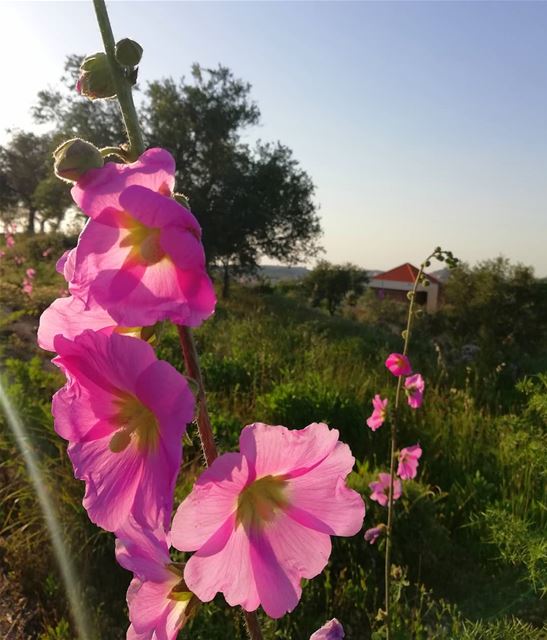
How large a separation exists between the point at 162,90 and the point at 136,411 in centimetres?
1835

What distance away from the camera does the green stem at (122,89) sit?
0.74m

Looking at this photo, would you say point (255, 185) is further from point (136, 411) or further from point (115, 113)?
point (136, 411)

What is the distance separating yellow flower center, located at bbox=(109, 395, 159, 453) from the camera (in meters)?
0.70

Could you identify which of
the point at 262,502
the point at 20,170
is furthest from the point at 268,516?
the point at 20,170

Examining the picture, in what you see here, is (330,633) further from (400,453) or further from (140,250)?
(400,453)

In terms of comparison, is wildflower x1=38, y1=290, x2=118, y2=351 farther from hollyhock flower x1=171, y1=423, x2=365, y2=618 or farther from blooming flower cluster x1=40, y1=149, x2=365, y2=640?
hollyhock flower x1=171, y1=423, x2=365, y2=618

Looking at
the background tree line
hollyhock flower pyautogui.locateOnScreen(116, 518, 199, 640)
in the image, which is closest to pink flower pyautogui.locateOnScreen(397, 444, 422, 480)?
hollyhock flower pyautogui.locateOnScreen(116, 518, 199, 640)

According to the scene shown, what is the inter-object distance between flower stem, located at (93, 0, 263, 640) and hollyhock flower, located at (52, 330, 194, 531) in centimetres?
7

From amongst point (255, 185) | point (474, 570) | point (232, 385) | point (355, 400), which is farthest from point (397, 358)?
point (255, 185)

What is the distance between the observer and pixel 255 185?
17.8 metres

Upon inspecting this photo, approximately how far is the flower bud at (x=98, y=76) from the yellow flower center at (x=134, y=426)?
0.47m

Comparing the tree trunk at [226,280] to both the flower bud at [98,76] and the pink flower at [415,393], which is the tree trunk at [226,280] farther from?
the flower bud at [98,76]

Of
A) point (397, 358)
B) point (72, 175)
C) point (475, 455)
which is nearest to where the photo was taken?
point (72, 175)

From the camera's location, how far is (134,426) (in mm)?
719
